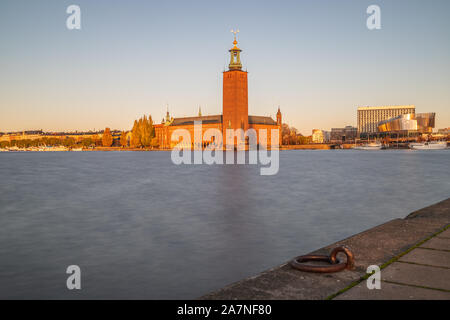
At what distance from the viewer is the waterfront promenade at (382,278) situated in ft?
13.7

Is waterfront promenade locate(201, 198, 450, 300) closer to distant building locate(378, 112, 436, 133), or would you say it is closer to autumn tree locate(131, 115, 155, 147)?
autumn tree locate(131, 115, 155, 147)

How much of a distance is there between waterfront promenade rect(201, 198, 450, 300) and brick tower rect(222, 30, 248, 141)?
124025mm

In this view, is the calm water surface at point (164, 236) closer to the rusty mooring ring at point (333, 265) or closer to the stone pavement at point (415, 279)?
the rusty mooring ring at point (333, 265)

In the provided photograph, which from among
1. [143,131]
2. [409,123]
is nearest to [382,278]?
[143,131]

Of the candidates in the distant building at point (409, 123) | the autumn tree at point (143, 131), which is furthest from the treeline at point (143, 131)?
the distant building at point (409, 123)

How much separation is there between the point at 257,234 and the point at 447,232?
17.5 ft

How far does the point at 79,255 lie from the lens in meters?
9.09

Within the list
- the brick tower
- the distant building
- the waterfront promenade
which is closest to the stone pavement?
the waterfront promenade

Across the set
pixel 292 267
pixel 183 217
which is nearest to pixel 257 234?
pixel 183 217

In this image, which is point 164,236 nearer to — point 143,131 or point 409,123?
point 143,131

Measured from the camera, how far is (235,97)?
5148 inches
